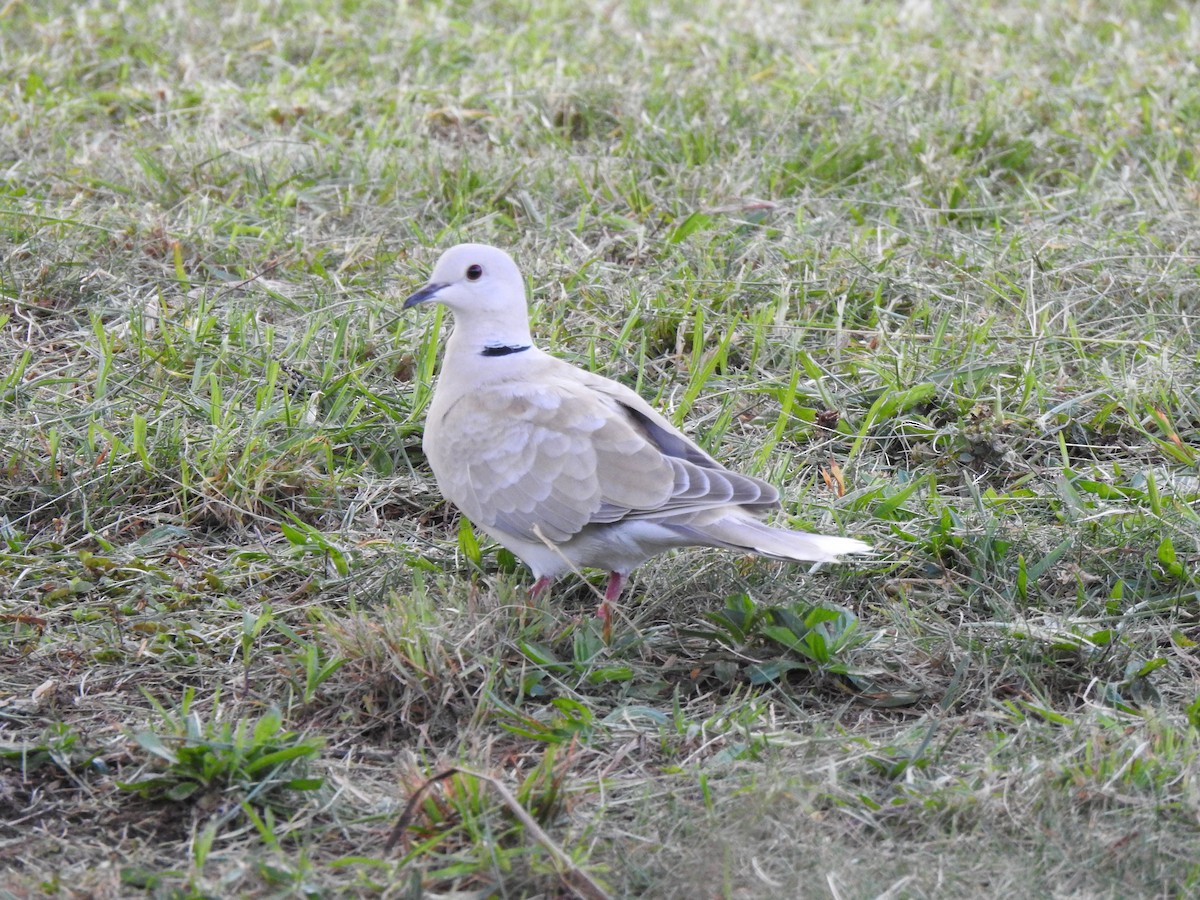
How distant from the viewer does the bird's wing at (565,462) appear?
3000 mm

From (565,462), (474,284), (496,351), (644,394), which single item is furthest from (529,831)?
(644,394)

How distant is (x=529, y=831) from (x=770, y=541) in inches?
32.1

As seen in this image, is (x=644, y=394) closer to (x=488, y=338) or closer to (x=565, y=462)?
(x=488, y=338)

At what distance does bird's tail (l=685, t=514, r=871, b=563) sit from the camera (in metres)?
2.86

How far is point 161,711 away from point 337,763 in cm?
35

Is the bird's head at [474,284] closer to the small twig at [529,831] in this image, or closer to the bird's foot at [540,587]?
the bird's foot at [540,587]

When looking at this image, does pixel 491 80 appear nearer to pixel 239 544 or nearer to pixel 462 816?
pixel 239 544

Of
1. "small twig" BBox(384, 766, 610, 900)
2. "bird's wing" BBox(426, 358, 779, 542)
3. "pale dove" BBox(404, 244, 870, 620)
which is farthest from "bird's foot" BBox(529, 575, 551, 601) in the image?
"small twig" BBox(384, 766, 610, 900)

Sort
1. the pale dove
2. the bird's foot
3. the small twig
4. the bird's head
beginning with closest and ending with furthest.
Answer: the small twig → the pale dove → the bird's foot → the bird's head

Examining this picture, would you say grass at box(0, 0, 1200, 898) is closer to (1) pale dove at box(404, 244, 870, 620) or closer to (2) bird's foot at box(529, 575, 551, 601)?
(2) bird's foot at box(529, 575, 551, 601)

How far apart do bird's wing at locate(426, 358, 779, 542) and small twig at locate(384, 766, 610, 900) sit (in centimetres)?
73

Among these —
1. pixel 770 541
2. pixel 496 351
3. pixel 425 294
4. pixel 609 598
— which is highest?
pixel 425 294

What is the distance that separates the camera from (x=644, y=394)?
405cm

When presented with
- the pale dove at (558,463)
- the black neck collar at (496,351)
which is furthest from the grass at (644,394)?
the black neck collar at (496,351)
